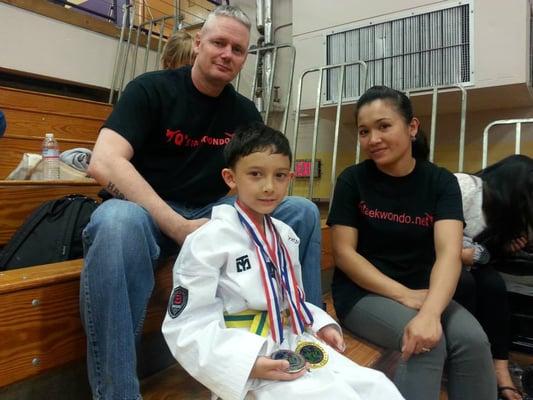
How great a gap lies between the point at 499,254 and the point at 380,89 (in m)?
0.85

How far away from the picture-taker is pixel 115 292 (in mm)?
821

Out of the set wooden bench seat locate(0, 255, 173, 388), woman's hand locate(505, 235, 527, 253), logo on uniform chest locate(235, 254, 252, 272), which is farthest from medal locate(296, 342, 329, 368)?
woman's hand locate(505, 235, 527, 253)

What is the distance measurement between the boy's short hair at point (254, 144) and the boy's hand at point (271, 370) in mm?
423

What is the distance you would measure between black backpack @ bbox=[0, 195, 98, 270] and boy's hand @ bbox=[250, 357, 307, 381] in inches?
27.3

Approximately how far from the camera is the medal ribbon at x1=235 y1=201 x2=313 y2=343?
808 millimetres

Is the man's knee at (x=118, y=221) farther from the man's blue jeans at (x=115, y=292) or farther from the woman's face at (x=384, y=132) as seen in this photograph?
the woman's face at (x=384, y=132)

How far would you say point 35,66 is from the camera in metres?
2.77

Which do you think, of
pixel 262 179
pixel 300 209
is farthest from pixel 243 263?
pixel 300 209

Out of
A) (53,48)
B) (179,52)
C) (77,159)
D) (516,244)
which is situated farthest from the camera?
(53,48)

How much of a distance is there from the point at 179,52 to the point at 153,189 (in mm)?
915

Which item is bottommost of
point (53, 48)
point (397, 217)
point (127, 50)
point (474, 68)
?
point (397, 217)

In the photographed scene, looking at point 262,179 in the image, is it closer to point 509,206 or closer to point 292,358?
point 292,358

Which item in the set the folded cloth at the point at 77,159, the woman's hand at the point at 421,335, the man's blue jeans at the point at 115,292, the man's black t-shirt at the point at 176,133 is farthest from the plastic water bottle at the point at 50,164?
the woman's hand at the point at 421,335

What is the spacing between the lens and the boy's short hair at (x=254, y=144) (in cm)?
89
